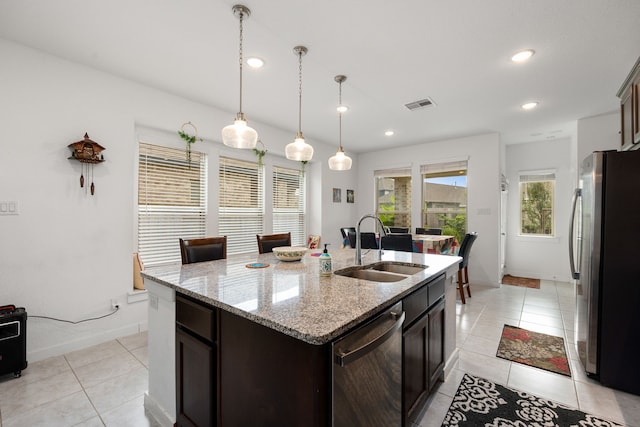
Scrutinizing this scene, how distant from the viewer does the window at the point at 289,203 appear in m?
5.05

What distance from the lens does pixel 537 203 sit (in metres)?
5.62

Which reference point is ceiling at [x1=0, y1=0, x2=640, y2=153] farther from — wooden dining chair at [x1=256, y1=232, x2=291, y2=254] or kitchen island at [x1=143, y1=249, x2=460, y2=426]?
kitchen island at [x1=143, y1=249, x2=460, y2=426]

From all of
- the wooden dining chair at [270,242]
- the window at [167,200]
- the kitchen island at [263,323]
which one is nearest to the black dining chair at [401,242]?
the wooden dining chair at [270,242]

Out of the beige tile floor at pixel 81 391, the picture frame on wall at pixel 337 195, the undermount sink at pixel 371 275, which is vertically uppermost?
the picture frame on wall at pixel 337 195

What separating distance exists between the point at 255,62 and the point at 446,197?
444 cm

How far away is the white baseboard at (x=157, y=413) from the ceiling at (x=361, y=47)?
2.61m

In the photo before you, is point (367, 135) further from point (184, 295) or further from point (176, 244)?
point (184, 295)

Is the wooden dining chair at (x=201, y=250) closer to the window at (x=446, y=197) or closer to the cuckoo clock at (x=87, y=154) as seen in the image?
the cuckoo clock at (x=87, y=154)

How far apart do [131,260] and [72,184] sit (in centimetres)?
93

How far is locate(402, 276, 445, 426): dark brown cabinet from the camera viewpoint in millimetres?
1533

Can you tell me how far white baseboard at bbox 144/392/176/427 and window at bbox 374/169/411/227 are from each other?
5.29m

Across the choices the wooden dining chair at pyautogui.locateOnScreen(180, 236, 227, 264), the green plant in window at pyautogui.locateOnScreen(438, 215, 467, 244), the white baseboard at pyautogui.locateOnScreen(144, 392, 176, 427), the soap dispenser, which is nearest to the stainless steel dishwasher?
the soap dispenser

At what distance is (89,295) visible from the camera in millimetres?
2830

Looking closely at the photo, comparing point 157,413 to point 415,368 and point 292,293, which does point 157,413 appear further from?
point 415,368
